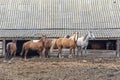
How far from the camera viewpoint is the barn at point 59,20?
2891 centimetres

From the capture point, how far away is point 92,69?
18.2m

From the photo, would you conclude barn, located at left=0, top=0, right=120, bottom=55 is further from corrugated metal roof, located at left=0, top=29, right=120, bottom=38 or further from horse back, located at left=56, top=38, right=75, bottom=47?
horse back, located at left=56, top=38, right=75, bottom=47

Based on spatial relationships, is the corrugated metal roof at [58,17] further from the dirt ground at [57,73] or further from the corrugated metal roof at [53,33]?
the dirt ground at [57,73]

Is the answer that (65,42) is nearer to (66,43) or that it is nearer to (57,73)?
(66,43)

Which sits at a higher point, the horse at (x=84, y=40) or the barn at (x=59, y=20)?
the barn at (x=59, y=20)

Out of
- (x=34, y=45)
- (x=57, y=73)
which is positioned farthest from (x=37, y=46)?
(x=57, y=73)

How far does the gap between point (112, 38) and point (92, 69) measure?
33.4 feet

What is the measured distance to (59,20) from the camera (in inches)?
1232

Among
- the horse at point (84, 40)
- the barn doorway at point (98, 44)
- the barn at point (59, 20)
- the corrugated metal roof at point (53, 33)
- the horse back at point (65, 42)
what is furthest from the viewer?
the barn doorway at point (98, 44)

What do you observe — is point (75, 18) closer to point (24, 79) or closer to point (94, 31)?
point (94, 31)

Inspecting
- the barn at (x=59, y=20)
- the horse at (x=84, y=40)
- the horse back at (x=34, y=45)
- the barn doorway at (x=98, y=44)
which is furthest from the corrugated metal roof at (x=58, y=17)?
the horse back at (x=34, y=45)

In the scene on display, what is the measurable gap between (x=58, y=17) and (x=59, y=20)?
1.46ft

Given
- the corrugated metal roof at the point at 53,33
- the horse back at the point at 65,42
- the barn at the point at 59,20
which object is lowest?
the horse back at the point at 65,42

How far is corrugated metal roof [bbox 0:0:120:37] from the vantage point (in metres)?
29.8
